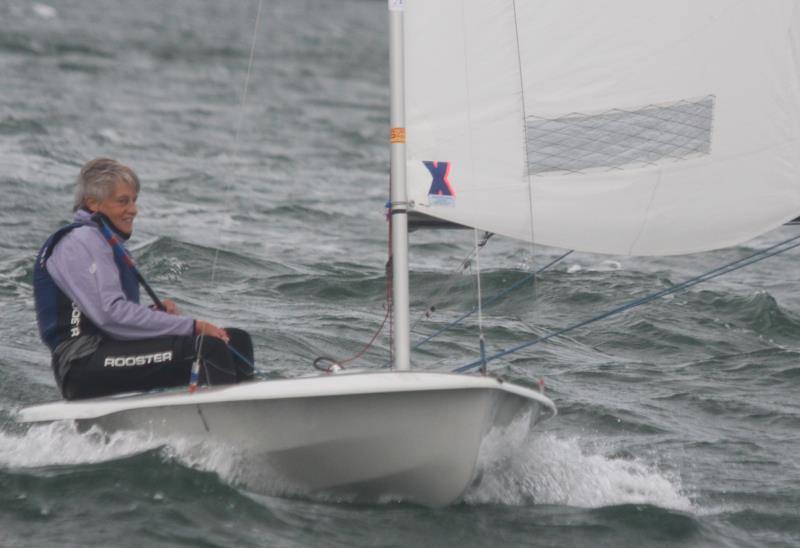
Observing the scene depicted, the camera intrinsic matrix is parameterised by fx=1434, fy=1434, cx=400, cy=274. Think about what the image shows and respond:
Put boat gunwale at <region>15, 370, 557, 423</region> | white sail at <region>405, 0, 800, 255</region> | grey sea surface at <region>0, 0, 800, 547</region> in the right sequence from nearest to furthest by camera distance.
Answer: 1. boat gunwale at <region>15, 370, 557, 423</region>
2. grey sea surface at <region>0, 0, 800, 547</region>
3. white sail at <region>405, 0, 800, 255</region>

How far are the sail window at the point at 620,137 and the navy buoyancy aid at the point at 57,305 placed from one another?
4.83 ft

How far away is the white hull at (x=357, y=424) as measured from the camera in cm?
454

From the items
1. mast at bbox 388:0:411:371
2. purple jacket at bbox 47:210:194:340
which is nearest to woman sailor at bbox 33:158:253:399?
purple jacket at bbox 47:210:194:340

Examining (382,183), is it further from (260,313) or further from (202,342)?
(202,342)

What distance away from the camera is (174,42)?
30719 mm

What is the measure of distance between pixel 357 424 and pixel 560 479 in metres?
1.03

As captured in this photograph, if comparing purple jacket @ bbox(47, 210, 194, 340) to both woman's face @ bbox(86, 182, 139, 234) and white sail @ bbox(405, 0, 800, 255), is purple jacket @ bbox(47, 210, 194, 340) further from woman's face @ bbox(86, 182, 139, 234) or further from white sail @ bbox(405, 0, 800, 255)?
white sail @ bbox(405, 0, 800, 255)

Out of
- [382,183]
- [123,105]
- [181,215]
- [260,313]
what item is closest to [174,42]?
[123,105]

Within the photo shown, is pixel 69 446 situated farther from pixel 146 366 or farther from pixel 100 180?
pixel 100 180

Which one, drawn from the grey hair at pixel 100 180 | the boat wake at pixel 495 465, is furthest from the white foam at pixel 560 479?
the grey hair at pixel 100 180

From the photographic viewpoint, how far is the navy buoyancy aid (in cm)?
496

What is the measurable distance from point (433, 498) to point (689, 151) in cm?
153

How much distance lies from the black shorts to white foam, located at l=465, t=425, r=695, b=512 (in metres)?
0.98

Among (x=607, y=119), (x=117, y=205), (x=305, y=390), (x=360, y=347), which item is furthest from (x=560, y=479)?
(x=360, y=347)
